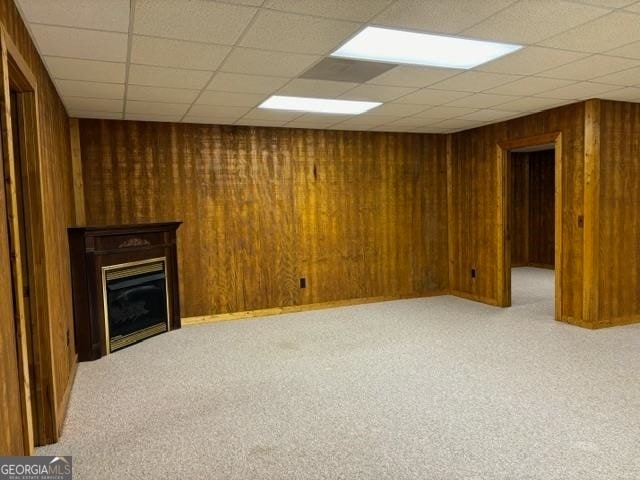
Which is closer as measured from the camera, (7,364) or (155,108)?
(7,364)

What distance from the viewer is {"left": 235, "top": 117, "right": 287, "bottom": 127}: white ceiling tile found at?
5.31 meters

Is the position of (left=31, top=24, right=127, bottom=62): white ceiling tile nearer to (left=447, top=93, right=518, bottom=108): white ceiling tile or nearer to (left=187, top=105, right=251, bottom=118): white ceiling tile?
(left=187, top=105, right=251, bottom=118): white ceiling tile

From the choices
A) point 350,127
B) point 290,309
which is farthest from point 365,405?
point 350,127

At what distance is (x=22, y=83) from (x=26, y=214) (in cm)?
73

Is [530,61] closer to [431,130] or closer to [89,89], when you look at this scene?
[431,130]

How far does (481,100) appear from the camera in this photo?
454 centimetres

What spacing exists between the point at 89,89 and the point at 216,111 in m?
1.28

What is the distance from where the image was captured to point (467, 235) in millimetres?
6543

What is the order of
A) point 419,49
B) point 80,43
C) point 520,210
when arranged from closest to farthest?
point 80,43 → point 419,49 → point 520,210

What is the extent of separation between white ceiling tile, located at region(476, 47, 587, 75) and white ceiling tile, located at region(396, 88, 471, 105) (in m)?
0.69

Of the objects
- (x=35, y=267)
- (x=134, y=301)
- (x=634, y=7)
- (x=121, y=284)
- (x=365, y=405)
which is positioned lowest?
(x=365, y=405)

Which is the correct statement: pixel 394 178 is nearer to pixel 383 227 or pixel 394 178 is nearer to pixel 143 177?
pixel 383 227

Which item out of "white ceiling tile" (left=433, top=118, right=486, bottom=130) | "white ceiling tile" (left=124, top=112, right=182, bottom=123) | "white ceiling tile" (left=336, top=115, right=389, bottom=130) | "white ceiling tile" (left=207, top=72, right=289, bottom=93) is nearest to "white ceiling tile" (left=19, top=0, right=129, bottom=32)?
"white ceiling tile" (left=207, top=72, right=289, bottom=93)

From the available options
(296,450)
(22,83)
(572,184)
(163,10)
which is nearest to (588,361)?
(572,184)
